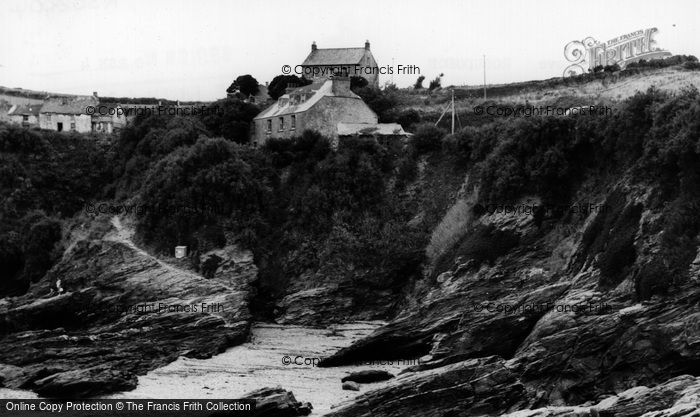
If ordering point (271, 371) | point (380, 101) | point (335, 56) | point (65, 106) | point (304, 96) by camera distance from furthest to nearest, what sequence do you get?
1. point (335, 56)
2. point (65, 106)
3. point (380, 101)
4. point (304, 96)
5. point (271, 371)

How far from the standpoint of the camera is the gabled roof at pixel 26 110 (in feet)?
218

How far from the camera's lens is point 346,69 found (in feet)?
216

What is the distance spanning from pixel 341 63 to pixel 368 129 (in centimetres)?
1360

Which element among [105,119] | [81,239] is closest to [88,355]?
[81,239]

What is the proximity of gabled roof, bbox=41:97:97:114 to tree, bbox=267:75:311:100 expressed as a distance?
40.8ft

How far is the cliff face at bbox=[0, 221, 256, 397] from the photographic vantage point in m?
36.6

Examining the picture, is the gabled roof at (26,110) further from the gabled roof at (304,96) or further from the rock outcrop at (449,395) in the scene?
the rock outcrop at (449,395)

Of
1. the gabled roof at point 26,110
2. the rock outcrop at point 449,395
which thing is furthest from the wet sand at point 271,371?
the gabled roof at point 26,110

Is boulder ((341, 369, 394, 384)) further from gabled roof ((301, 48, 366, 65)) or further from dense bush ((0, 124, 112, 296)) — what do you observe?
gabled roof ((301, 48, 366, 65))

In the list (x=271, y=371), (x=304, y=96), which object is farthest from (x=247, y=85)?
(x=271, y=371)

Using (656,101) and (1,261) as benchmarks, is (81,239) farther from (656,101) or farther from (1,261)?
(656,101)

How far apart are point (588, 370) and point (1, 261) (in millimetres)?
31965

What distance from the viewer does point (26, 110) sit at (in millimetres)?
67062

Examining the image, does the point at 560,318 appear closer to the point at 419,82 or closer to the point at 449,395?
the point at 449,395
